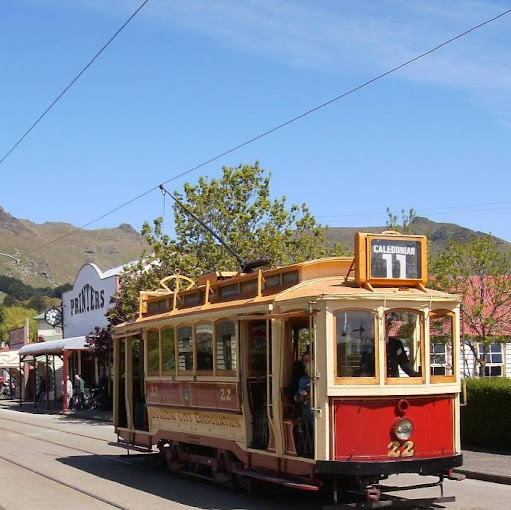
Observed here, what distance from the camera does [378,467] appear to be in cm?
1043

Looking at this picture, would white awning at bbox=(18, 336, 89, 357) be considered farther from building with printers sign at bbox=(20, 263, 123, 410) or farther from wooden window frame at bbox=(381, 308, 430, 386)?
wooden window frame at bbox=(381, 308, 430, 386)

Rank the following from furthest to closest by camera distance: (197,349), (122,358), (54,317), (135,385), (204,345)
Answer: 1. (54,317)
2. (122,358)
3. (135,385)
4. (197,349)
5. (204,345)

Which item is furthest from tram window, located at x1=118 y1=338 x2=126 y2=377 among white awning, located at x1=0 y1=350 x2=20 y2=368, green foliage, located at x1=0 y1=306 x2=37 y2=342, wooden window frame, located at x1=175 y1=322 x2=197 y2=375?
green foliage, located at x1=0 y1=306 x2=37 y2=342

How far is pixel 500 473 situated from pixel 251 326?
206 inches

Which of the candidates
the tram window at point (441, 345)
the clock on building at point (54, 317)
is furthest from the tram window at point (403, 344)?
the clock on building at point (54, 317)

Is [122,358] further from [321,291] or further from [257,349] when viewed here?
[321,291]

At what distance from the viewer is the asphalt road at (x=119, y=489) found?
12.1 metres

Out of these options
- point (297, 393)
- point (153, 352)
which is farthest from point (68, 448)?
point (297, 393)

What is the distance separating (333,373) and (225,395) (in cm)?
256

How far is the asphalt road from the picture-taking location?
12.1 meters

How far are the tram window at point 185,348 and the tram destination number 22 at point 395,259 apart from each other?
12.4 feet

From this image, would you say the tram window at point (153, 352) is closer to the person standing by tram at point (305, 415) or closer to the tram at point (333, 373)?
the tram at point (333, 373)

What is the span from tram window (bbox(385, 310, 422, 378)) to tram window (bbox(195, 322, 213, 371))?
312cm

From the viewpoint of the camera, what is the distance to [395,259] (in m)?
11.4
